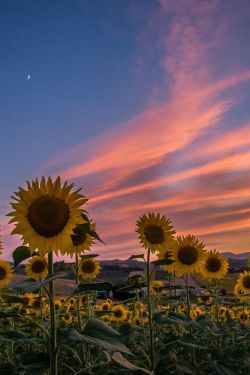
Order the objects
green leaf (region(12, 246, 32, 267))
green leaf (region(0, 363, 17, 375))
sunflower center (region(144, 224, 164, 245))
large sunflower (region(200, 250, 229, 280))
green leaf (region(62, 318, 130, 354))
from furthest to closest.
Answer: large sunflower (region(200, 250, 229, 280)) → sunflower center (region(144, 224, 164, 245)) → green leaf (region(12, 246, 32, 267)) → green leaf (region(0, 363, 17, 375)) → green leaf (region(62, 318, 130, 354))

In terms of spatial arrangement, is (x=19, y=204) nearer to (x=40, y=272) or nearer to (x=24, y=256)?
(x=24, y=256)

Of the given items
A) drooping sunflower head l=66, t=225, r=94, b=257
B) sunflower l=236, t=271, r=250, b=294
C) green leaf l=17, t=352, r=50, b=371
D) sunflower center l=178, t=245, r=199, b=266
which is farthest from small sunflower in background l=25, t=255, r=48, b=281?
green leaf l=17, t=352, r=50, b=371

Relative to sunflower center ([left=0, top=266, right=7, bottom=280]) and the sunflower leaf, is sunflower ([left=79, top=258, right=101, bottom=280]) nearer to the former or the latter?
sunflower center ([left=0, top=266, right=7, bottom=280])

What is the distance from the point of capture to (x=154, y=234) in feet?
25.6

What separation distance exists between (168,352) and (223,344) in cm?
432

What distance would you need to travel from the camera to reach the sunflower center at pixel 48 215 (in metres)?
4.51

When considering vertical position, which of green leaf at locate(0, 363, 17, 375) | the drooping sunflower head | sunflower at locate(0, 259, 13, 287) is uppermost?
the drooping sunflower head

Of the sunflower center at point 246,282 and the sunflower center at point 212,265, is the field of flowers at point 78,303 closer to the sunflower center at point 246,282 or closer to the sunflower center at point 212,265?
the sunflower center at point 212,265

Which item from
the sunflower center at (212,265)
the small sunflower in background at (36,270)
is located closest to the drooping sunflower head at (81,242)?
the small sunflower in background at (36,270)

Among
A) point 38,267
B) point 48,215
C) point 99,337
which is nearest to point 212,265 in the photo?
point 38,267

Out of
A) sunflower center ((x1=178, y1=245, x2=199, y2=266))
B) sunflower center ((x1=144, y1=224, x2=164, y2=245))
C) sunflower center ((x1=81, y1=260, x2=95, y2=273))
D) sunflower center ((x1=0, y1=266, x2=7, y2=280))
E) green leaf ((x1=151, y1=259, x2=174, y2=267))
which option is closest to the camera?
green leaf ((x1=151, y1=259, x2=174, y2=267))

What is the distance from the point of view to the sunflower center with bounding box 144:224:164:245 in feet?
25.5

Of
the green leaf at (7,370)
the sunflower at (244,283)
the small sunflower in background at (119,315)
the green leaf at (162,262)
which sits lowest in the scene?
the small sunflower in background at (119,315)

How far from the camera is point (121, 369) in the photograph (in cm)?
555
